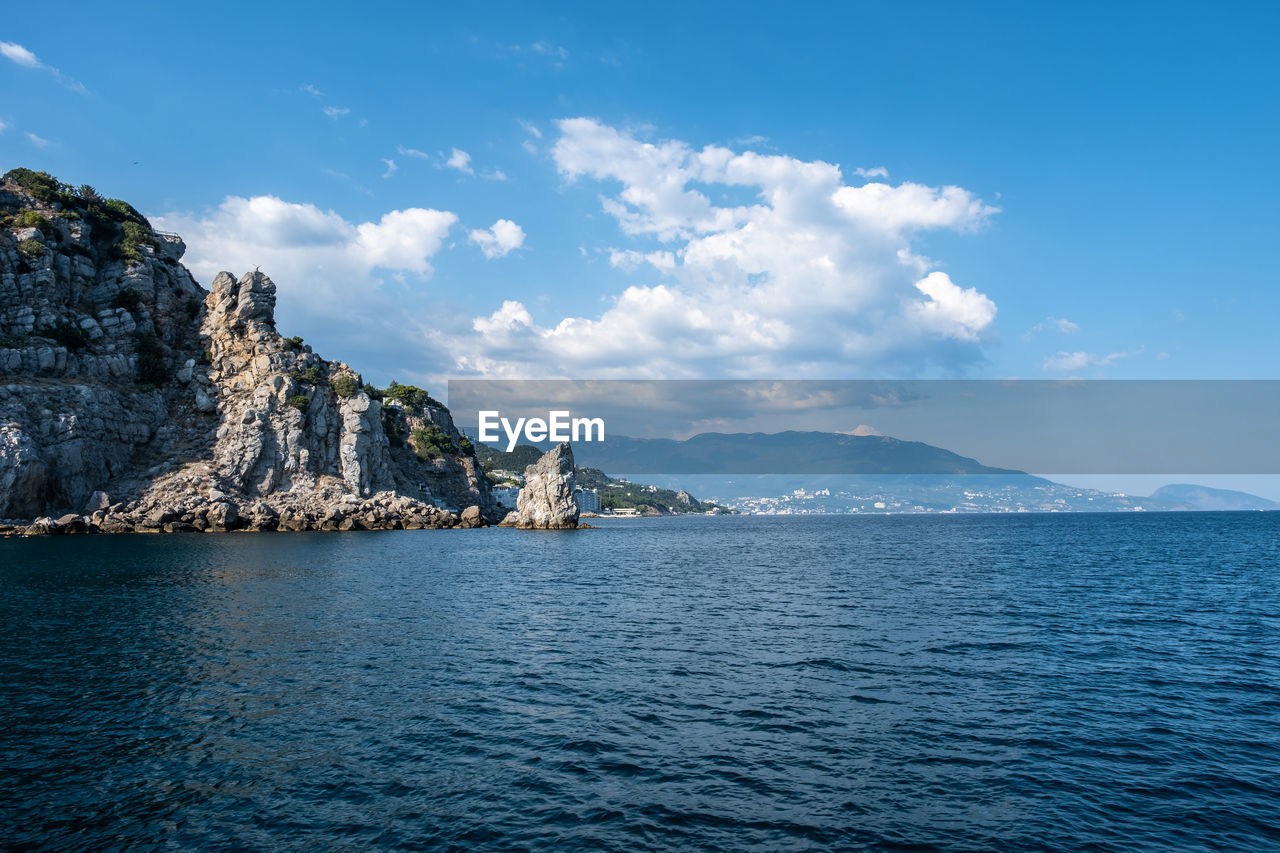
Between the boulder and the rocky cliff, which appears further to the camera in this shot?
the boulder

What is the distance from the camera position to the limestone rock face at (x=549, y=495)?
448 feet

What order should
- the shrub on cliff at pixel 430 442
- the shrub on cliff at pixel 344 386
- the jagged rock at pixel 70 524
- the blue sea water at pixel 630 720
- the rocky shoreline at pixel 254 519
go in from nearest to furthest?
the blue sea water at pixel 630 720
the jagged rock at pixel 70 524
the rocky shoreline at pixel 254 519
the shrub on cliff at pixel 344 386
the shrub on cliff at pixel 430 442

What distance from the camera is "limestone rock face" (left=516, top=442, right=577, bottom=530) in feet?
448

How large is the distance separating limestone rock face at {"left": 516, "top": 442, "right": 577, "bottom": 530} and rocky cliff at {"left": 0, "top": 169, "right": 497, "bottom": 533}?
37.3ft

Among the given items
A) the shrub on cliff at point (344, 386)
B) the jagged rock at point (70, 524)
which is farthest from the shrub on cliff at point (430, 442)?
the jagged rock at point (70, 524)

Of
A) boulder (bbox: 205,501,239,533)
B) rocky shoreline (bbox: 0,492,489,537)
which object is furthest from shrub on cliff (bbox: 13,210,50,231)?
boulder (bbox: 205,501,239,533)

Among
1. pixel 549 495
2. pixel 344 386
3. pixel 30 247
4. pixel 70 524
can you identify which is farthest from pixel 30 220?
pixel 549 495

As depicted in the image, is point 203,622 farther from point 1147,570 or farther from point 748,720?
point 1147,570

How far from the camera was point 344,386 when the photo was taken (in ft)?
416

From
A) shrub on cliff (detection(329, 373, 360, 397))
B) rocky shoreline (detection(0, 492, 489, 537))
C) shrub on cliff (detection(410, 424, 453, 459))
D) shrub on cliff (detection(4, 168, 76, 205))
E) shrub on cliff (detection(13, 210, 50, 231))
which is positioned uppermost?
shrub on cliff (detection(4, 168, 76, 205))

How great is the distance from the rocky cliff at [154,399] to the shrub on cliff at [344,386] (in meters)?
0.56

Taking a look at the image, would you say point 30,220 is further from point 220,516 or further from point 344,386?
point 220,516

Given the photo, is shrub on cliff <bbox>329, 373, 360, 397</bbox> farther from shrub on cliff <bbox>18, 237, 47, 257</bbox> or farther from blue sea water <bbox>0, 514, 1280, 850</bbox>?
blue sea water <bbox>0, 514, 1280, 850</bbox>

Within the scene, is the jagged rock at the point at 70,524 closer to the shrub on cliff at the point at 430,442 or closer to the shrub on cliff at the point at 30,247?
the shrub on cliff at the point at 30,247
